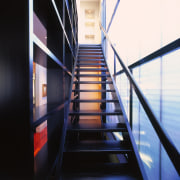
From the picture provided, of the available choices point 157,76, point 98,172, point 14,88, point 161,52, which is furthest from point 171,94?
point 14,88

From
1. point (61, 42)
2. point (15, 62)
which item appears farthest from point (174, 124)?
point (61, 42)

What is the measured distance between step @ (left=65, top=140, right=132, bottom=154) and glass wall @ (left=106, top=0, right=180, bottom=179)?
38cm

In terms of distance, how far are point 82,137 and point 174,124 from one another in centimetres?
514

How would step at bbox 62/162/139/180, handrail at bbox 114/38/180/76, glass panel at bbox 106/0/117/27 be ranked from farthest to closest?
glass panel at bbox 106/0/117/27, step at bbox 62/162/139/180, handrail at bbox 114/38/180/76

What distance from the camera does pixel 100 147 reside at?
63.4 inches

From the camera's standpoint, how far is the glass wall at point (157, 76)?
126cm

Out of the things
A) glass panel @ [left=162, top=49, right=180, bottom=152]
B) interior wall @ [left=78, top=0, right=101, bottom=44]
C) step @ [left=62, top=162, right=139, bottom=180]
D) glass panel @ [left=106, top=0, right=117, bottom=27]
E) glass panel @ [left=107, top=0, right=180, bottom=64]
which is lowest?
step @ [left=62, top=162, right=139, bottom=180]

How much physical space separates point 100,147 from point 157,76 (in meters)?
1.10

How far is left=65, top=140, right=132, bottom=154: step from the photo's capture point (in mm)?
1534

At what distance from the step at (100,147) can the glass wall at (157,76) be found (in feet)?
1.24

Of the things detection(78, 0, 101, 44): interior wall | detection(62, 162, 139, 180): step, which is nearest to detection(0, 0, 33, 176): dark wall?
detection(62, 162, 139, 180): step

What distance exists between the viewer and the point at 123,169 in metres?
1.49

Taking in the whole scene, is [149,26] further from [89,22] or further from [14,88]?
[89,22]

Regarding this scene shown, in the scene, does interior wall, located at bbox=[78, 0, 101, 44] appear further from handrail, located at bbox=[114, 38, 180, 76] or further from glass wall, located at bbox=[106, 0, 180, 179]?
handrail, located at bbox=[114, 38, 180, 76]
